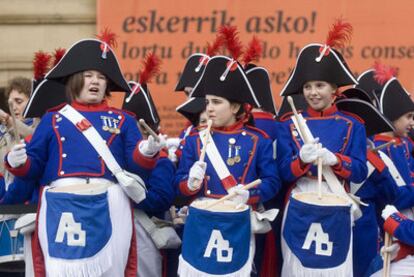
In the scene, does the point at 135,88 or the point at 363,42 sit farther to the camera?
the point at 363,42

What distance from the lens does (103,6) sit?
1155 cm

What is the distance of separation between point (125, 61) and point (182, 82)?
114 inches

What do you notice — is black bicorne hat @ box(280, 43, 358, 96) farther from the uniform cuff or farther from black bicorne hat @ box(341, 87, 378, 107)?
the uniform cuff

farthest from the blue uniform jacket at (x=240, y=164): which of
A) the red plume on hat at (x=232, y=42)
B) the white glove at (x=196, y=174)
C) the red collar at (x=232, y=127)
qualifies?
the red plume on hat at (x=232, y=42)

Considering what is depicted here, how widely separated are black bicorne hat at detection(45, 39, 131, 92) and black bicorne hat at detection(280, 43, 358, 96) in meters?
1.11

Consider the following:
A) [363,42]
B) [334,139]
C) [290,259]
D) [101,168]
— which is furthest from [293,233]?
[363,42]

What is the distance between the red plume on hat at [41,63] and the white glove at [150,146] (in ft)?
3.85

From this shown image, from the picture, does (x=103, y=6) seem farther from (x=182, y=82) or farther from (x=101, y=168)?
(x=101, y=168)

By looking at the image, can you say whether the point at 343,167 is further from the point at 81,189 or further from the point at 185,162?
the point at 81,189

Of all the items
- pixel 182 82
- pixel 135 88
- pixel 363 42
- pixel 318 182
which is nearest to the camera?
pixel 318 182

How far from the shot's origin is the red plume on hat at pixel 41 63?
7.63 metres

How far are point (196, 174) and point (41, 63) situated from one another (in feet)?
5.21

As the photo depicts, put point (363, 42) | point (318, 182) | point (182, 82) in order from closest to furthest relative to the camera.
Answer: point (318, 182) < point (182, 82) < point (363, 42)

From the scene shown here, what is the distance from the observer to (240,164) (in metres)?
6.98
